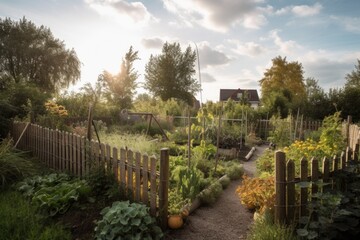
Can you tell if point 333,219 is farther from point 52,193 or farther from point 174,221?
point 52,193

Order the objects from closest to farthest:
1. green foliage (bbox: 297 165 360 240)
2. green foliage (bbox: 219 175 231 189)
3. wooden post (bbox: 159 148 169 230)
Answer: green foliage (bbox: 297 165 360 240) < wooden post (bbox: 159 148 169 230) < green foliage (bbox: 219 175 231 189)

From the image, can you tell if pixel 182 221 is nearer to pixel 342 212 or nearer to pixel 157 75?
pixel 342 212

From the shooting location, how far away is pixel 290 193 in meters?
3.41

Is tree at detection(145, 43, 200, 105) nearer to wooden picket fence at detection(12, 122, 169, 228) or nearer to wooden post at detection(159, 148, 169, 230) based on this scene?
wooden picket fence at detection(12, 122, 169, 228)

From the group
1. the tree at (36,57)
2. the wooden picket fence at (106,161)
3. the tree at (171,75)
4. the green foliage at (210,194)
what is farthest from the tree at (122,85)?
the green foliage at (210,194)

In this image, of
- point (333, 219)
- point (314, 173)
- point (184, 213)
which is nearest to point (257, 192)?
point (314, 173)

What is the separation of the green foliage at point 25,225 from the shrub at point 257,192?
2.90 m

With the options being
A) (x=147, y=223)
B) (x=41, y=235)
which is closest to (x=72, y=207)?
(x=41, y=235)

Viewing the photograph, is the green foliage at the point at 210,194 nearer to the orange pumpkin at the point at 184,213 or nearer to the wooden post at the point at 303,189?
the orange pumpkin at the point at 184,213

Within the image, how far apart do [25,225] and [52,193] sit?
2.61ft

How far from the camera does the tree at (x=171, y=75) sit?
39.5 m

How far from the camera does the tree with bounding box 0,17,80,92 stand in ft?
87.0

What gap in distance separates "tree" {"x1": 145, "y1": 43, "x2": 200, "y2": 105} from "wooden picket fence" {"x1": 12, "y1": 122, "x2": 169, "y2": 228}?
3217cm

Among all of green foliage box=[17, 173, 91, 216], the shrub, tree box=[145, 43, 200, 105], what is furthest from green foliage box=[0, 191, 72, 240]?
tree box=[145, 43, 200, 105]
